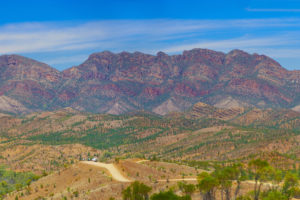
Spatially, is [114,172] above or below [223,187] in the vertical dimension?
above

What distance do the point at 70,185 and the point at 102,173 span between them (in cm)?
943

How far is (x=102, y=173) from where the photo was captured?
107562mm

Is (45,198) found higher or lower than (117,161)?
lower

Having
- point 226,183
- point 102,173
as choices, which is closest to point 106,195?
point 102,173

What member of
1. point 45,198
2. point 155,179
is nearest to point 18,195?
point 45,198

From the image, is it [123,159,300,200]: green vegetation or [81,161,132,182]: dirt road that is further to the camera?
[81,161,132,182]: dirt road

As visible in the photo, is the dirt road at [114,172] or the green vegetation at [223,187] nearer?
the green vegetation at [223,187]

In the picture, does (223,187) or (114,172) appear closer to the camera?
(223,187)

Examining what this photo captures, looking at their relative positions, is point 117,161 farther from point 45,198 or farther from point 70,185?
point 45,198

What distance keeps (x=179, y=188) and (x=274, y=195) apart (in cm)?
2686

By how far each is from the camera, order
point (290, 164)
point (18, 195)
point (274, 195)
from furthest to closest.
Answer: point (290, 164) < point (18, 195) < point (274, 195)

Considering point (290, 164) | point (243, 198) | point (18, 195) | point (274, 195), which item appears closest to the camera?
point (274, 195)

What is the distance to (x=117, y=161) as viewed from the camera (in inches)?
4656

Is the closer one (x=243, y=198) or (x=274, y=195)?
(x=274, y=195)
